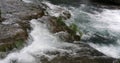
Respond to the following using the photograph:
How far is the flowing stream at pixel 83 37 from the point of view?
267 inches

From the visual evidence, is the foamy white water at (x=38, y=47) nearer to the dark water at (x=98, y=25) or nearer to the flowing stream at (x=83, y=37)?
the flowing stream at (x=83, y=37)

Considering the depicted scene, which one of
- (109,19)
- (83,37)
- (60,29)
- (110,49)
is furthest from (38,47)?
(109,19)

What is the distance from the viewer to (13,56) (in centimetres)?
660

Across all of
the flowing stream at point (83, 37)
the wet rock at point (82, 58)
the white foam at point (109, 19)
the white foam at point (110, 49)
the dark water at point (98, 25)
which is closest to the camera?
the wet rock at point (82, 58)

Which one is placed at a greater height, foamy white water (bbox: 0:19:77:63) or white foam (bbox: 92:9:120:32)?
foamy white water (bbox: 0:19:77:63)

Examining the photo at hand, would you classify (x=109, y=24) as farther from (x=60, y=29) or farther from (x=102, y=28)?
(x=60, y=29)

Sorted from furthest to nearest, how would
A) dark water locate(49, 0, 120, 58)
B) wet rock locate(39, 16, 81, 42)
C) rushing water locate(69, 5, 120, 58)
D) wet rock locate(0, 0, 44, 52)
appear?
dark water locate(49, 0, 120, 58) → rushing water locate(69, 5, 120, 58) → wet rock locate(39, 16, 81, 42) → wet rock locate(0, 0, 44, 52)

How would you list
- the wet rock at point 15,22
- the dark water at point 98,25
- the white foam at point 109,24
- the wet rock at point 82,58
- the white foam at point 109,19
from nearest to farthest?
the wet rock at point 82,58
the wet rock at point 15,22
the white foam at point 109,24
the dark water at point 98,25
the white foam at point 109,19

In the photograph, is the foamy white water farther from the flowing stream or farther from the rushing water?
the rushing water

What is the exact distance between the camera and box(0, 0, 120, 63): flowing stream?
22.2 ft

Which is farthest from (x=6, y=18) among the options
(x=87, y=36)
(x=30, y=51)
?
(x=87, y=36)

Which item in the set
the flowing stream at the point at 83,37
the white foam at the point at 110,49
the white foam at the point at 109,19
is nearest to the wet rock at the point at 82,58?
the flowing stream at the point at 83,37

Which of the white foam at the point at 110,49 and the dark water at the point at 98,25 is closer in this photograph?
the white foam at the point at 110,49

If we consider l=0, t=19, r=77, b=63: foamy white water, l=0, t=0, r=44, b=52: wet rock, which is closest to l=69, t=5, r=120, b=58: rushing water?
l=0, t=19, r=77, b=63: foamy white water
